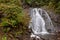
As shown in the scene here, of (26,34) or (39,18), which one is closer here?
(26,34)

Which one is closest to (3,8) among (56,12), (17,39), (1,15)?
(1,15)

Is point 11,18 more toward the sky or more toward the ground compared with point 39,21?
more toward the sky

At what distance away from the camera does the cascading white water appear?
11.7 metres

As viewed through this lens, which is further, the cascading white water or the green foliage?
the cascading white water

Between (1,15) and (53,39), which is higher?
(1,15)

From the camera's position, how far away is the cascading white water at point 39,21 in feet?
38.5

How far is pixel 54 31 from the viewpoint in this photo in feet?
39.2

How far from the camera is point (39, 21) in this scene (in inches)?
487

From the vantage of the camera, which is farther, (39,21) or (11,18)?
(39,21)

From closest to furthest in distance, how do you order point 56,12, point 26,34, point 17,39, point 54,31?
1. point 17,39
2. point 26,34
3. point 54,31
4. point 56,12

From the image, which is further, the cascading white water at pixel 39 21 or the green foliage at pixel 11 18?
the cascading white water at pixel 39 21

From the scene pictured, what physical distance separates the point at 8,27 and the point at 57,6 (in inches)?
221

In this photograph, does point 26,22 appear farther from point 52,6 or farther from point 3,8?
point 52,6

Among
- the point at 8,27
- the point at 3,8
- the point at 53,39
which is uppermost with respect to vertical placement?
the point at 3,8
